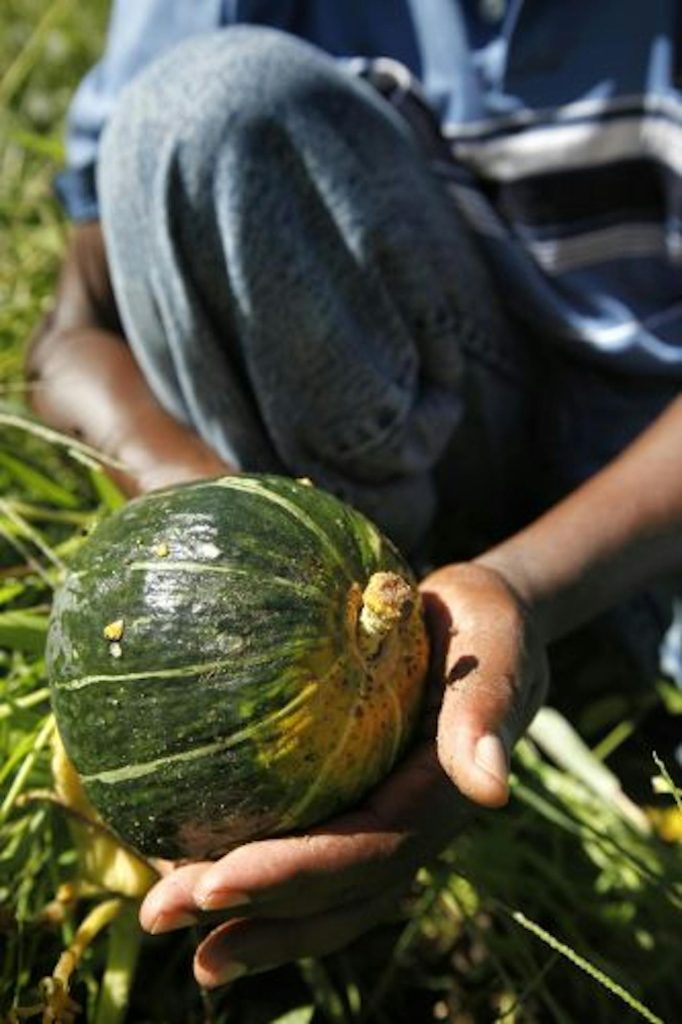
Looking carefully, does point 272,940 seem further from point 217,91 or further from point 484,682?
point 217,91

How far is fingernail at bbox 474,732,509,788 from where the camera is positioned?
1335 mm

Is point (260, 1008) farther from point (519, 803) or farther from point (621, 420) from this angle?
point (621, 420)

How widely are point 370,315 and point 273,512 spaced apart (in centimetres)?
59

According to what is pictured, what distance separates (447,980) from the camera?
6.73 ft

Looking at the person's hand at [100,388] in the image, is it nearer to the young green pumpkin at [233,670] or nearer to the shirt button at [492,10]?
the young green pumpkin at [233,670]

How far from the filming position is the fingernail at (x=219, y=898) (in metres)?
1.40

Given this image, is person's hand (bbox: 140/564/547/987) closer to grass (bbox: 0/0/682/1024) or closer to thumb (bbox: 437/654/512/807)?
thumb (bbox: 437/654/512/807)

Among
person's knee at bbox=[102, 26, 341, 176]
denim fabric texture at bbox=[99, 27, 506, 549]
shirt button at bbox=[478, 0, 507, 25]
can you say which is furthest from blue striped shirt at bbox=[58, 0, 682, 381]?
person's knee at bbox=[102, 26, 341, 176]

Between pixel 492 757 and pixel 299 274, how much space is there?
0.86m

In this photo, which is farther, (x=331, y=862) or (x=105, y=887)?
(x=105, y=887)

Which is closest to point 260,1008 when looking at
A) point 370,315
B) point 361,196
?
point 370,315

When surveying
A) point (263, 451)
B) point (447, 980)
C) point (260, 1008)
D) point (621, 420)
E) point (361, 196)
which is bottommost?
point (447, 980)

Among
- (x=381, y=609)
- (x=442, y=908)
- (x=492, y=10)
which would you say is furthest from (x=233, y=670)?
→ (x=492, y=10)

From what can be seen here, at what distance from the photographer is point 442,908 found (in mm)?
2092
